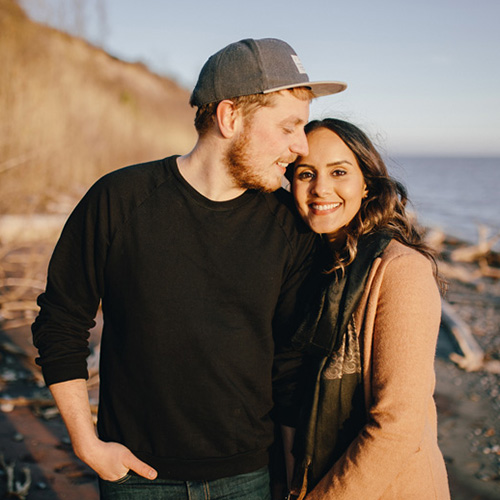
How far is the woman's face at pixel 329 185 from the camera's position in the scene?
7.61ft

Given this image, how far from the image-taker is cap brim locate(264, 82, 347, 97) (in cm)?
224

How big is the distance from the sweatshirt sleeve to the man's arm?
0.08 metres

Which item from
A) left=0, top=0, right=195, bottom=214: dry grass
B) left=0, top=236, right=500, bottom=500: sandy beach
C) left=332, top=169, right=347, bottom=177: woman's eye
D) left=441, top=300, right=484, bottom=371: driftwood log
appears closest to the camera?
left=332, top=169, right=347, bottom=177: woman's eye

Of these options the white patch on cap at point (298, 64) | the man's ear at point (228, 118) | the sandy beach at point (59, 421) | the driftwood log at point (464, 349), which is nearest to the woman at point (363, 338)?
the white patch on cap at point (298, 64)

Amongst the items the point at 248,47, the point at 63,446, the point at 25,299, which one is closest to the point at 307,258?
the point at 248,47

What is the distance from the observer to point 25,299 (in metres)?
6.55

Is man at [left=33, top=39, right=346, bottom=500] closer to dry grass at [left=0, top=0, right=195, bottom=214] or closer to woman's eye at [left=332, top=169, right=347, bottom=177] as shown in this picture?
woman's eye at [left=332, top=169, right=347, bottom=177]

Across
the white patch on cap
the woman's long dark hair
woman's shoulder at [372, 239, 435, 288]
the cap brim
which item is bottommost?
woman's shoulder at [372, 239, 435, 288]

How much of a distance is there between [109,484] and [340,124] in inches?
77.4

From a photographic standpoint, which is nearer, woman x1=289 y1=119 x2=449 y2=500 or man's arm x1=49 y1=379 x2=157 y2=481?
woman x1=289 y1=119 x2=449 y2=500

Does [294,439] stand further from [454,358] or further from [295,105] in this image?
[454,358]

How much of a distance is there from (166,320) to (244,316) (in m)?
0.35

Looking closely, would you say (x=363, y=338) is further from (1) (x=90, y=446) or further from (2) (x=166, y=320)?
(1) (x=90, y=446)

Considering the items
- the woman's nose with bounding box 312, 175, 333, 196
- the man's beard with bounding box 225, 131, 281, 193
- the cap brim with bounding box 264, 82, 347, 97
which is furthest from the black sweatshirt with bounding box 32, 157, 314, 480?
the cap brim with bounding box 264, 82, 347, 97
